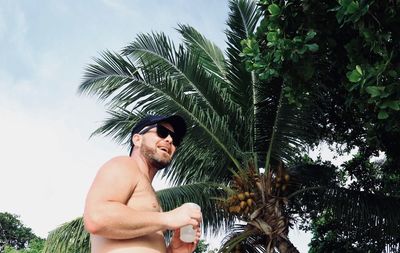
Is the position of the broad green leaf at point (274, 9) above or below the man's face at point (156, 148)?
above

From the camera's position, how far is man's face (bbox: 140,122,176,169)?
244 centimetres

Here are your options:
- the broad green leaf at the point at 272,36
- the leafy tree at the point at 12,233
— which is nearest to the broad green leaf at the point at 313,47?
the broad green leaf at the point at 272,36

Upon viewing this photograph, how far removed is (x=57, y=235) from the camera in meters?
9.34

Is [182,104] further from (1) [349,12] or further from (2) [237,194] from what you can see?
(1) [349,12]

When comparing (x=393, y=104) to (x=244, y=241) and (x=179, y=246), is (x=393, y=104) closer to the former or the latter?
(x=179, y=246)

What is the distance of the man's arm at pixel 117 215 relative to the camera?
2.05m

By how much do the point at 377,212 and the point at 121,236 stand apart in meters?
7.87

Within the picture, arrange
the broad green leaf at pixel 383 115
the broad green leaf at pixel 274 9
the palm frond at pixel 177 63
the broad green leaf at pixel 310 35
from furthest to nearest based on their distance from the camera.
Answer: the palm frond at pixel 177 63, the broad green leaf at pixel 274 9, the broad green leaf at pixel 310 35, the broad green leaf at pixel 383 115

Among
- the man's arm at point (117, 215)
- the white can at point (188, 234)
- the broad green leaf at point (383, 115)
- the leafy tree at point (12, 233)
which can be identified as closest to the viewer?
the man's arm at point (117, 215)

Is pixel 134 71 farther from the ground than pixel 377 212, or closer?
farther from the ground

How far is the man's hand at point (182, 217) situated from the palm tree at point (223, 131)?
6.52 metres

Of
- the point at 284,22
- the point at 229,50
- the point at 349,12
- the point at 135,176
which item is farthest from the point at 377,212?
the point at 135,176

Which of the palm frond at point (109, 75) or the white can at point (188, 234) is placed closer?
the white can at point (188, 234)

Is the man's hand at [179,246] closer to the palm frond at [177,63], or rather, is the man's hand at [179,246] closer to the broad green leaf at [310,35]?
the broad green leaf at [310,35]
